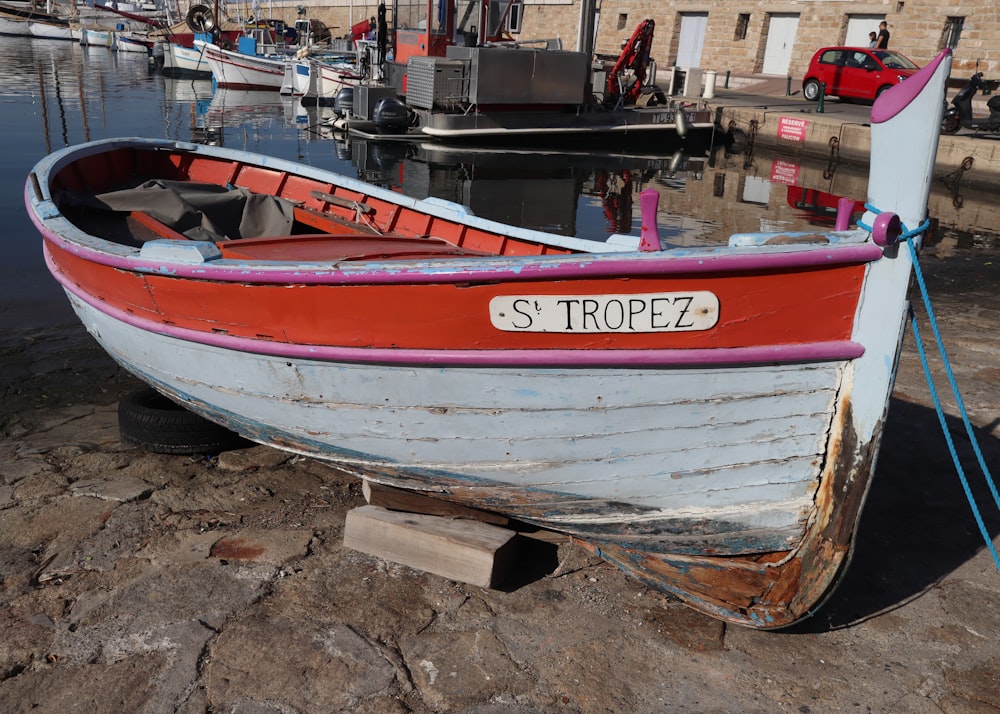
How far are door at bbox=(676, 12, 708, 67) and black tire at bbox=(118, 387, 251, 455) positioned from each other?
3320 centimetres

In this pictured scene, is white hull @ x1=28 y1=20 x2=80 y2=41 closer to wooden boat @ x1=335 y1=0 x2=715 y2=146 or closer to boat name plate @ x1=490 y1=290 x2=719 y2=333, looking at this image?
wooden boat @ x1=335 y1=0 x2=715 y2=146

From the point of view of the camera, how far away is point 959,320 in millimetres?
7543

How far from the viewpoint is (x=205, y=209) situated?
19.0 ft

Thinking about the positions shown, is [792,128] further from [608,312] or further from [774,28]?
[608,312]

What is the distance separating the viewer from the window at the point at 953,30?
25219 mm

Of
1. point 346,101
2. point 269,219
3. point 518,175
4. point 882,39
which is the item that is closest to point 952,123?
point 518,175

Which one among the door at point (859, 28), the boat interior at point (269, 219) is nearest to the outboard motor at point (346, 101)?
the boat interior at point (269, 219)

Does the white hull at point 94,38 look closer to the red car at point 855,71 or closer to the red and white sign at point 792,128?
the red car at point 855,71

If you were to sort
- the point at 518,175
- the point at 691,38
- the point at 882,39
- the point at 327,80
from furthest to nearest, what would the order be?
1. the point at 691,38
2. the point at 882,39
3. the point at 327,80
4. the point at 518,175

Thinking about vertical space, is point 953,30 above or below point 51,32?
above

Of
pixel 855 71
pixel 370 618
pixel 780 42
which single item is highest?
pixel 780 42

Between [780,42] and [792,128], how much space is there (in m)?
13.2

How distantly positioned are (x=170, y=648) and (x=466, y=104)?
1700 cm

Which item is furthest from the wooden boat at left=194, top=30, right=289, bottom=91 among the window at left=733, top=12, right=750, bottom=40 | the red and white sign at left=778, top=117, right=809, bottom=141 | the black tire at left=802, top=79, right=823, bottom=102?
the red and white sign at left=778, top=117, right=809, bottom=141
